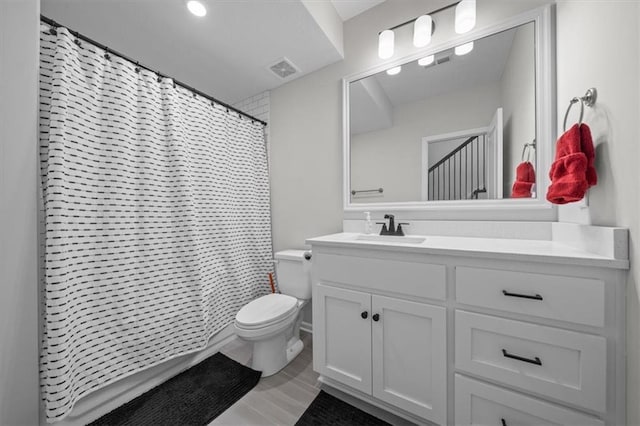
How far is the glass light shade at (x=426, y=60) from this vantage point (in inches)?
57.5

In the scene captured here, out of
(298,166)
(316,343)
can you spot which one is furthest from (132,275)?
(298,166)

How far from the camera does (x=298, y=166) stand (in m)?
2.10

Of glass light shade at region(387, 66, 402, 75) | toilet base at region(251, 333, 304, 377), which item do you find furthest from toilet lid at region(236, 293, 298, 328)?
glass light shade at region(387, 66, 402, 75)

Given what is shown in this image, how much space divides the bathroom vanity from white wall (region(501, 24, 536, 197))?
0.44 meters

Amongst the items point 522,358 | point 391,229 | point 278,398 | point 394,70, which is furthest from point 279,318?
point 394,70

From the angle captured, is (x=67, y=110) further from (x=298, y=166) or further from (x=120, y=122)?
(x=298, y=166)

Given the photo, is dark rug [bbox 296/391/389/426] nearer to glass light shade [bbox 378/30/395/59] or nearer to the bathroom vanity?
the bathroom vanity

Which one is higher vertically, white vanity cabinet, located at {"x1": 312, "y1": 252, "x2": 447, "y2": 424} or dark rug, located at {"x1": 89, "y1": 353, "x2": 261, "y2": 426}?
white vanity cabinet, located at {"x1": 312, "y1": 252, "x2": 447, "y2": 424}

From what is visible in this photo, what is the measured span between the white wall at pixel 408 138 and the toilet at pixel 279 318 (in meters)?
0.74

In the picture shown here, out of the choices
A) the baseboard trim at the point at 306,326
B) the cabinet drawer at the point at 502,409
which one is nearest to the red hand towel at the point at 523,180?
the cabinet drawer at the point at 502,409

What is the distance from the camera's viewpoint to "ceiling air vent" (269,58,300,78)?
1860 mm

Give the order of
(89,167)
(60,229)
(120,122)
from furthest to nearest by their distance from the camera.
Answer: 1. (120,122)
2. (89,167)
3. (60,229)

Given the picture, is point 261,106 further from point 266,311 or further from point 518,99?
point 518,99

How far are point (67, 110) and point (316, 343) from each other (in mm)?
1774
